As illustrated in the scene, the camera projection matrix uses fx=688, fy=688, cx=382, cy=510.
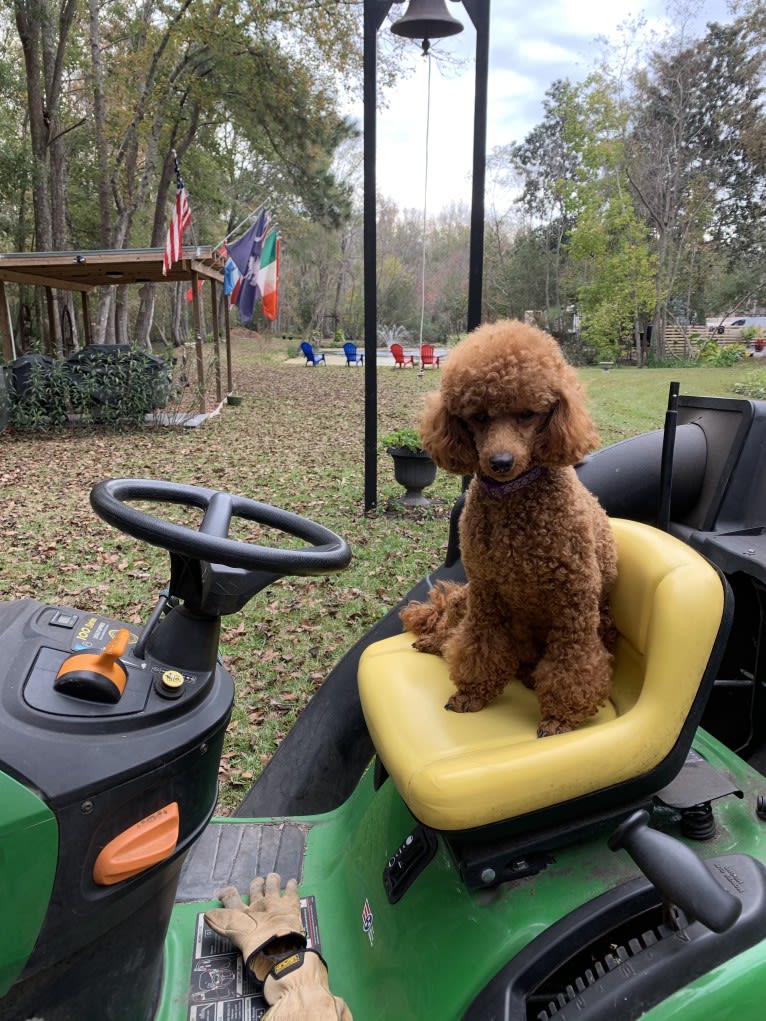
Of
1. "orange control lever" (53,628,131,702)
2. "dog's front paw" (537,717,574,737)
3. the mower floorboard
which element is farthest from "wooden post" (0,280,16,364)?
"dog's front paw" (537,717,574,737)

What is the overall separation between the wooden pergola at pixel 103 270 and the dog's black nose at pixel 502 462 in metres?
10.1

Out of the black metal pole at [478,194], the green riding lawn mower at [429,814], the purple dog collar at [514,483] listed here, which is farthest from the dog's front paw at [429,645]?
the black metal pole at [478,194]

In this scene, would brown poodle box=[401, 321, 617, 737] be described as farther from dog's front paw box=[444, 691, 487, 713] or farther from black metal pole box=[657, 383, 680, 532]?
black metal pole box=[657, 383, 680, 532]

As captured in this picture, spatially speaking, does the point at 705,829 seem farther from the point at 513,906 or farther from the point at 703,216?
the point at 703,216

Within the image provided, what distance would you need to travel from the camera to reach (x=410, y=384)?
17156 millimetres

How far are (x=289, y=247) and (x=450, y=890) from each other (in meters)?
32.5

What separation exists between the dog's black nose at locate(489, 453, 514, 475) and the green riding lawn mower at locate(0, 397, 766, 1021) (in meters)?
0.36

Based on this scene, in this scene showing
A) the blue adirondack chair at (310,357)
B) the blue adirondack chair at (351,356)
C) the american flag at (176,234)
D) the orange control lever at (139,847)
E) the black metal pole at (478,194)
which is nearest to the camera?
the orange control lever at (139,847)

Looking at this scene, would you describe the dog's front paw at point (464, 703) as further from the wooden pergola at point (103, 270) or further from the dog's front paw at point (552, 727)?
the wooden pergola at point (103, 270)

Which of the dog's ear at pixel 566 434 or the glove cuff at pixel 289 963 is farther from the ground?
the dog's ear at pixel 566 434

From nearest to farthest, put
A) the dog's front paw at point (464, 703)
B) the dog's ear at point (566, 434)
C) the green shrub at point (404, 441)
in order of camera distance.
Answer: the dog's ear at point (566, 434) → the dog's front paw at point (464, 703) → the green shrub at point (404, 441)

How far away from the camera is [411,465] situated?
6105 mm

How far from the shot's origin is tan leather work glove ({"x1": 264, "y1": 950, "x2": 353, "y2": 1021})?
50.1 inches

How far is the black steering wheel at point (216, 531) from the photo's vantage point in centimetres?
107
